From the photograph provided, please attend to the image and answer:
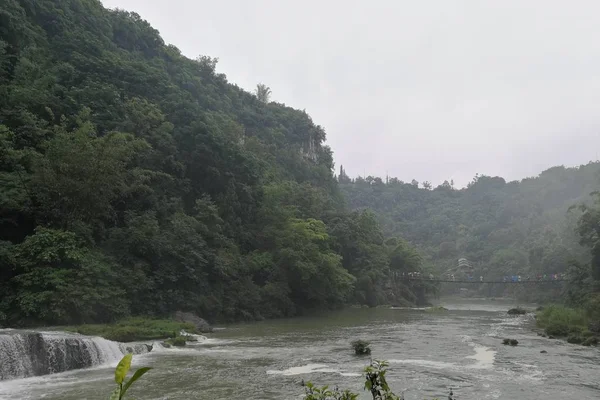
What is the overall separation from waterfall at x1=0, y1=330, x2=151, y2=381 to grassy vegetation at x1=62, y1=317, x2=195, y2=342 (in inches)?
98.6

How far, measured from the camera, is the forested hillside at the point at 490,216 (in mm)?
73113

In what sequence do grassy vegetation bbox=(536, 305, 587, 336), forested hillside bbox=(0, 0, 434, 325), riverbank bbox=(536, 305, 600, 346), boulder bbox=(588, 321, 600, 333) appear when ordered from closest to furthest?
1. riverbank bbox=(536, 305, 600, 346)
2. forested hillside bbox=(0, 0, 434, 325)
3. boulder bbox=(588, 321, 600, 333)
4. grassy vegetation bbox=(536, 305, 587, 336)

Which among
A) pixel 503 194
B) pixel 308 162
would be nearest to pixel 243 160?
pixel 308 162

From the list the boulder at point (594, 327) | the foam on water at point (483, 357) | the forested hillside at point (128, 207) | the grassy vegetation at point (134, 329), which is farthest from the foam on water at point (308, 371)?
the boulder at point (594, 327)

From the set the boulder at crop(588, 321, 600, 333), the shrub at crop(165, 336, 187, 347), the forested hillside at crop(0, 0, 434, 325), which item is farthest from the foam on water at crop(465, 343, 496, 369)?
the forested hillside at crop(0, 0, 434, 325)

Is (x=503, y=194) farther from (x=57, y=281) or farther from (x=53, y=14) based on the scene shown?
(x=57, y=281)

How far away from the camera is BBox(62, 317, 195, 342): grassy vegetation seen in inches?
806

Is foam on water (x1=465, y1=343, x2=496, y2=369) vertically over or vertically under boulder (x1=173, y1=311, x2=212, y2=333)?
under

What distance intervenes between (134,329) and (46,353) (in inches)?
244

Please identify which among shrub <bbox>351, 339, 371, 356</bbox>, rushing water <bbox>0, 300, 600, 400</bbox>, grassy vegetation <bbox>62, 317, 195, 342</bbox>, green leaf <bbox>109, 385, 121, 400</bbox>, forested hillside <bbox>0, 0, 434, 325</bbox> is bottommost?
rushing water <bbox>0, 300, 600, 400</bbox>

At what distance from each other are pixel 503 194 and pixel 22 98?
381 feet

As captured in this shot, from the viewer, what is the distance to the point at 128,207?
32094 millimetres

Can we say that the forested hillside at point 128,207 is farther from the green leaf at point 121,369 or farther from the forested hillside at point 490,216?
the forested hillside at point 490,216

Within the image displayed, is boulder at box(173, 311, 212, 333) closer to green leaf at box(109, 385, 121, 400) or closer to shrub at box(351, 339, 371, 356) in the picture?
shrub at box(351, 339, 371, 356)
